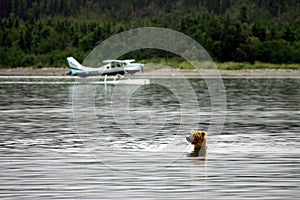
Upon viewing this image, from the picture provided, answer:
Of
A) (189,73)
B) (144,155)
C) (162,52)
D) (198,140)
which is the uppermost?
(198,140)

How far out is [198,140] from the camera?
2308 cm

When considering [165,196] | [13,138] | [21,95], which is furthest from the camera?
[21,95]

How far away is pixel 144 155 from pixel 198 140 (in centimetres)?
140

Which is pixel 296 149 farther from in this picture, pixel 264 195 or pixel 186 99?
pixel 186 99

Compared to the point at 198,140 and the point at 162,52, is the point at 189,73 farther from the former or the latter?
the point at 198,140

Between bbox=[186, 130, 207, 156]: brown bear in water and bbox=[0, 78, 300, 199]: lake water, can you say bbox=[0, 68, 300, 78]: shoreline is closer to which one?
bbox=[0, 78, 300, 199]: lake water

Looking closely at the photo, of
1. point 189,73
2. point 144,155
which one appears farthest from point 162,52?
point 144,155

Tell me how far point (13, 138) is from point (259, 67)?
88210 millimetres

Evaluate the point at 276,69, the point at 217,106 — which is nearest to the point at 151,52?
the point at 276,69

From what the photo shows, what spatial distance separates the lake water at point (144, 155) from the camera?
1748 centimetres

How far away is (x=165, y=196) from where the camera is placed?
16703 mm

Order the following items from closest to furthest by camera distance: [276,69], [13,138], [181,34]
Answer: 1. [13,138]
2. [276,69]
3. [181,34]

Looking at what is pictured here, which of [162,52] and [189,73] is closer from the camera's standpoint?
[189,73]

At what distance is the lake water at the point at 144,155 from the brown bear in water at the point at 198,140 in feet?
0.73
